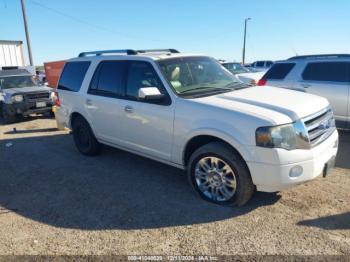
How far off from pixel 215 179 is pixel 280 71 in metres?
4.81

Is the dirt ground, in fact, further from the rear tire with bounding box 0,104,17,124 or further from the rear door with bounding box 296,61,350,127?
the rear tire with bounding box 0,104,17,124

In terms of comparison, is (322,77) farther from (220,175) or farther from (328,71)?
(220,175)

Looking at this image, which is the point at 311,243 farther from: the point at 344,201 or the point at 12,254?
the point at 12,254

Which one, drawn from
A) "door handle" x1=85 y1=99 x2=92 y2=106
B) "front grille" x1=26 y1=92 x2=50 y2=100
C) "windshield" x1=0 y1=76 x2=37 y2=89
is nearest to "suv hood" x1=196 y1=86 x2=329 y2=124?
"door handle" x1=85 y1=99 x2=92 y2=106

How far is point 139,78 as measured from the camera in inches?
189

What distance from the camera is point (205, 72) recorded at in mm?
4844

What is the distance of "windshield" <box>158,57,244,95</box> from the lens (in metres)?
4.39

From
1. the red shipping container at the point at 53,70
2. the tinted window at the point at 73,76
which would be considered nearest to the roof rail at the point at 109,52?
the tinted window at the point at 73,76

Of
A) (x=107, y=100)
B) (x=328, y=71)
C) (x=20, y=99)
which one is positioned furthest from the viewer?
(x=20, y=99)

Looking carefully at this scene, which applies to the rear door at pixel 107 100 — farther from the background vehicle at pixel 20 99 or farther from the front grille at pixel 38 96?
the front grille at pixel 38 96

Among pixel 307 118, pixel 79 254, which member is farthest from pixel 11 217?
pixel 307 118

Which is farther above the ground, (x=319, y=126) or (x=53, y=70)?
(x=319, y=126)

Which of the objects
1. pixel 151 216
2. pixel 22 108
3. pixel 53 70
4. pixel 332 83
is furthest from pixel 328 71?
pixel 53 70

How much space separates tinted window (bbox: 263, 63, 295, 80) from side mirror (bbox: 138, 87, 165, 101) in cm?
451
